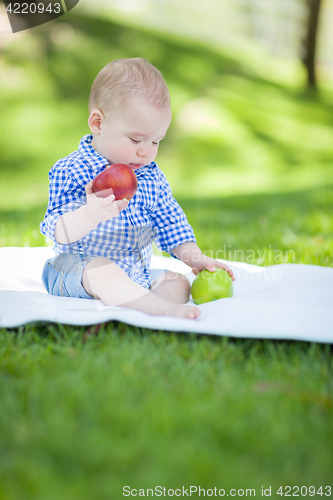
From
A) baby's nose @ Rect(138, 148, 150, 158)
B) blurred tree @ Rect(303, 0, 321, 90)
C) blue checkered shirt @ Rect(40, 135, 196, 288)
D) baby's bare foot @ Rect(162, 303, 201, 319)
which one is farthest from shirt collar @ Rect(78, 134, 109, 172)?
blurred tree @ Rect(303, 0, 321, 90)

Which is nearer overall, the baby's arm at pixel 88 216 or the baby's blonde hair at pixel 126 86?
the baby's arm at pixel 88 216

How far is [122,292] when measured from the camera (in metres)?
1.68

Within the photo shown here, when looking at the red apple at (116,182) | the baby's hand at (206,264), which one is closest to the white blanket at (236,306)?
the baby's hand at (206,264)

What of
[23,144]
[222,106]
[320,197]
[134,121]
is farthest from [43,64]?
[134,121]

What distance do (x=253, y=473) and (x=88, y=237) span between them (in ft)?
4.00

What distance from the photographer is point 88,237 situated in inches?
74.1

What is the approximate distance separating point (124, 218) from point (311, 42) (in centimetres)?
936

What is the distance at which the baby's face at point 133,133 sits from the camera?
1.75 m

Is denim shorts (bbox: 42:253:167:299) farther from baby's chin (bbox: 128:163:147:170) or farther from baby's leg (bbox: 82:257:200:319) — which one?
baby's chin (bbox: 128:163:147:170)

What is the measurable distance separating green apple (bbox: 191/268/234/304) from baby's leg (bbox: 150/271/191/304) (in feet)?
0.17

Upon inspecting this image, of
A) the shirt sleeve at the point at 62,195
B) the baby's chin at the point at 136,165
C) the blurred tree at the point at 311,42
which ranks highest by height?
the baby's chin at the point at 136,165

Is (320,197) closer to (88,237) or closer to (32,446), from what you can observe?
(88,237)

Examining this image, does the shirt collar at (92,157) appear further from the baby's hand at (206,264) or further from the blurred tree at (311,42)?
the blurred tree at (311,42)

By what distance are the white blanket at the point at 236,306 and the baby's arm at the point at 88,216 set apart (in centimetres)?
25
